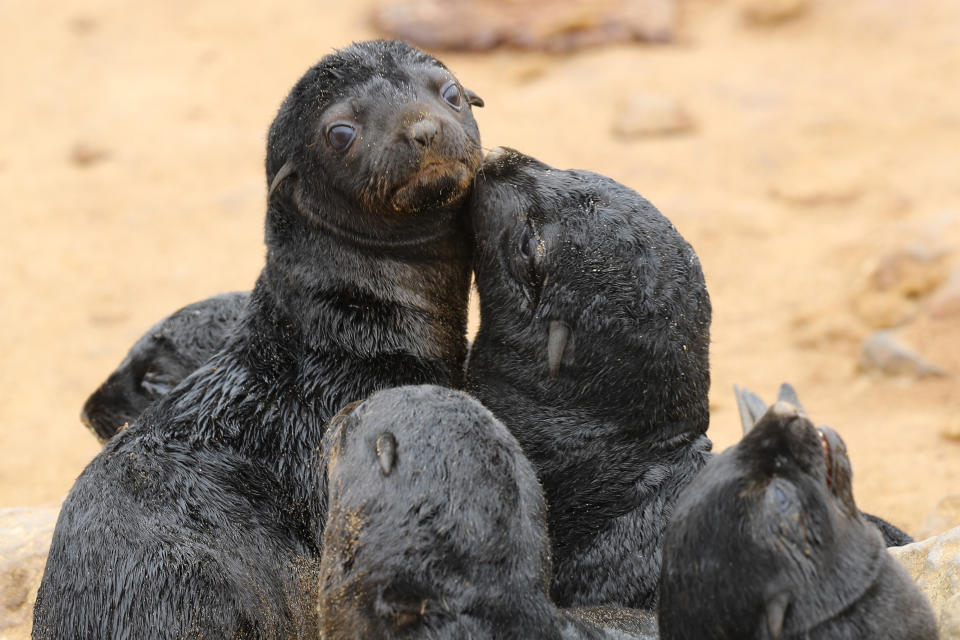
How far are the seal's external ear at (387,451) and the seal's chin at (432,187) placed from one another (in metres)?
1.48

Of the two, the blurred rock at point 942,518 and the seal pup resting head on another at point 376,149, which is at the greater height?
the seal pup resting head on another at point 376,149

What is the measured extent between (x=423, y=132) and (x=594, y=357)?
49.6 inches

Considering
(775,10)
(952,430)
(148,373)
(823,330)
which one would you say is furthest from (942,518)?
(775,10)

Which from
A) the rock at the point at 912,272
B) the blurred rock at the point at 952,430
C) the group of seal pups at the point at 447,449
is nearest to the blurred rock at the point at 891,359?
the rock at the point at 912,272

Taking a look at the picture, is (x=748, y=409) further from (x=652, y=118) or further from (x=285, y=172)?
(x=652, y=118)

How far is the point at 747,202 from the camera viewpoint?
1352cm

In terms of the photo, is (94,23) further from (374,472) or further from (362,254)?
(374,472)

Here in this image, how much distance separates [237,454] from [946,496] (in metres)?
4.33

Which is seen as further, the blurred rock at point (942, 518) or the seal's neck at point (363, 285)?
the blurred rock at point (942, 518)

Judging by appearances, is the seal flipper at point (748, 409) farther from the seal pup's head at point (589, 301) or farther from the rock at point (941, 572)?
the rock at point (941, 572)

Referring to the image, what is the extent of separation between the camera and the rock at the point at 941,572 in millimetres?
4789

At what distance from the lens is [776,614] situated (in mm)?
3838

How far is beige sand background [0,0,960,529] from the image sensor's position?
10.1m

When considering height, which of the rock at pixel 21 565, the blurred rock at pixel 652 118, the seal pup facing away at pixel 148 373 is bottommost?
the rock at pixel 21 565
